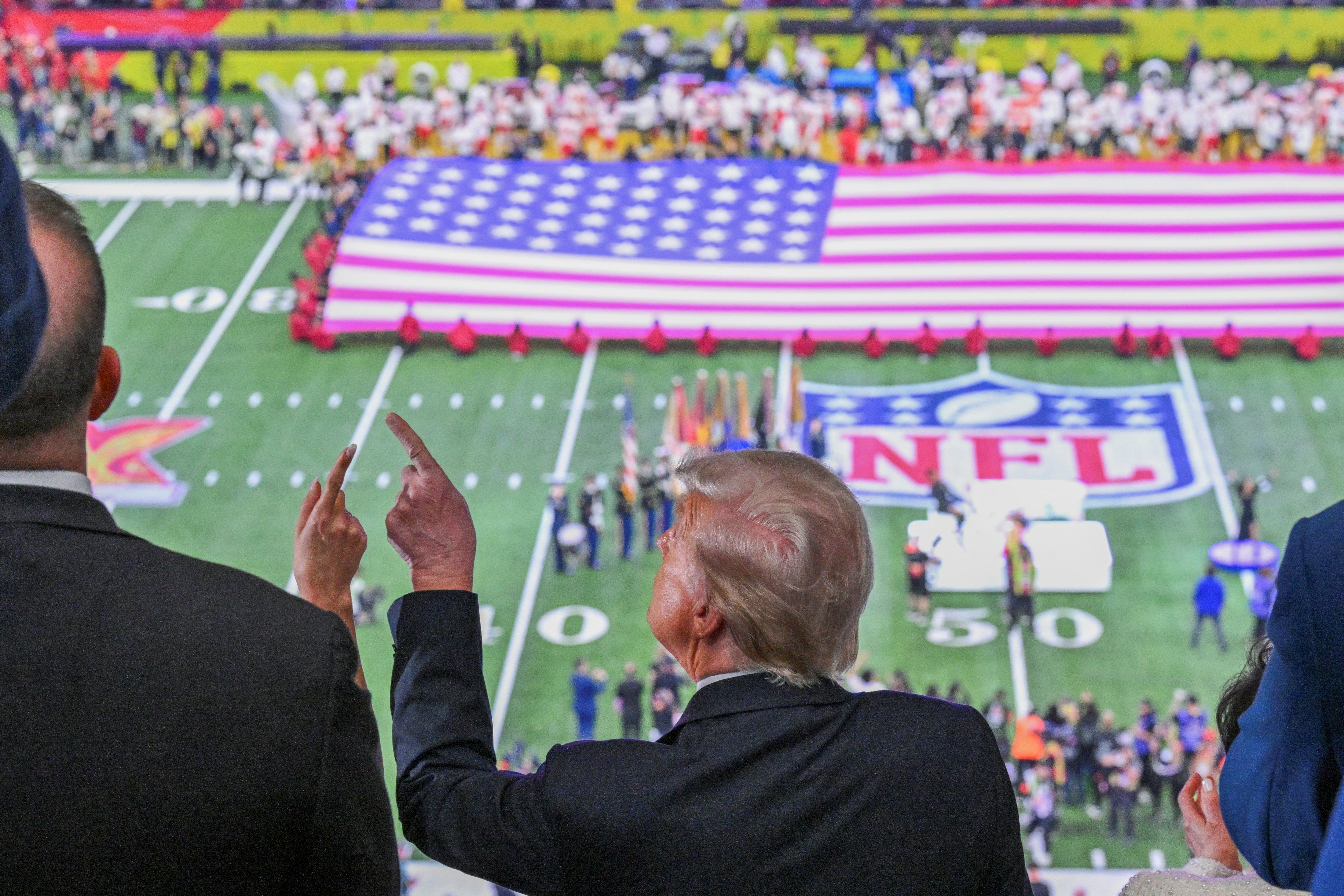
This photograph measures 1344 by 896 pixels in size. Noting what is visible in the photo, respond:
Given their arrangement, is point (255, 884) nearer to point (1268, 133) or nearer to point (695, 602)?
point (695, 602)

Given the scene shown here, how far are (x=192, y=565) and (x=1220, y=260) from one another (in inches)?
1094

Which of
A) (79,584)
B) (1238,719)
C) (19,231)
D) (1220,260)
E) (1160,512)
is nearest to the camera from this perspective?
(19,231)

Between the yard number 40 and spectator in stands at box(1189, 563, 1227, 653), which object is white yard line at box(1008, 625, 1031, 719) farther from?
spectator in stands at box(1189, 563, 1227, 653)

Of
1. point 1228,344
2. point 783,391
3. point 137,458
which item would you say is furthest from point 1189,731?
point 137,458

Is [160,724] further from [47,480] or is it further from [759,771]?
[759,771]

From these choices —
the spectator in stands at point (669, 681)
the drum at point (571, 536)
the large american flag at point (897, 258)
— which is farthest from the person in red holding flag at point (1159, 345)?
the spectator in stands at point (669, 681)

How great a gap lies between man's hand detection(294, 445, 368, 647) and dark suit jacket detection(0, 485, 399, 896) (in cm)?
79

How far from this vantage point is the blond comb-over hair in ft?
9.80

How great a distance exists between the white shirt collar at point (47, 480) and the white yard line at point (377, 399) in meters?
22.3

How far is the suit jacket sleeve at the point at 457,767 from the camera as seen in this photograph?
298cm

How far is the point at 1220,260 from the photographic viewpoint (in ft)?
93.6

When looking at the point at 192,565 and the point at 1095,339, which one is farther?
the point at 1095,339

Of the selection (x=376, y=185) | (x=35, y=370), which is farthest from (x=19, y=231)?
(x=376, y=185)

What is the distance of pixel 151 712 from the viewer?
238cm
